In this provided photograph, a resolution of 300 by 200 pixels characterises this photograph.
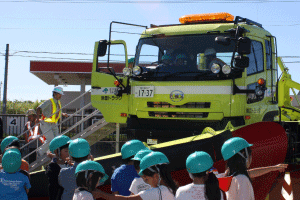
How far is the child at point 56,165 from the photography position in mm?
4043

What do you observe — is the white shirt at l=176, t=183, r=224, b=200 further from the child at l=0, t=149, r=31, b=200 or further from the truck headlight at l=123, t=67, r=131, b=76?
the truck headlight at l=123, t=67, r=131, b=76

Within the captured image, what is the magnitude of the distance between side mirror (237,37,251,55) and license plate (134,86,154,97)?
186 cm

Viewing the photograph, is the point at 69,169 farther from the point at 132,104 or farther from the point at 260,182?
the point at 132,104

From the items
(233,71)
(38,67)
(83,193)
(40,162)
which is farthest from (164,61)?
(38,67)

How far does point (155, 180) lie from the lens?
3.18 m

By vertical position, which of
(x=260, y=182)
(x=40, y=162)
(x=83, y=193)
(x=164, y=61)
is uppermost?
(x=164, y=61)

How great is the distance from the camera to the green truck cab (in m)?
7.12

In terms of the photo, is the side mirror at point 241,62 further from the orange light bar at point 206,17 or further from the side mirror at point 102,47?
the side mirror at point 102,47

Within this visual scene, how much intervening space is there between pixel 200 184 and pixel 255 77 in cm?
476

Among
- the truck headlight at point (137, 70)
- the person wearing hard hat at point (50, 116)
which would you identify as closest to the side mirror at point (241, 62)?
the truck headlight at point (137, 70)

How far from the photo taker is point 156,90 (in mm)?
7531

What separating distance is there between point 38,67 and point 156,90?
753 inches

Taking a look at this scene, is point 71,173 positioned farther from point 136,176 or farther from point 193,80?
point 193,80

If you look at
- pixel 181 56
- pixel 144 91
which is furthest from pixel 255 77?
pixel 144 91
